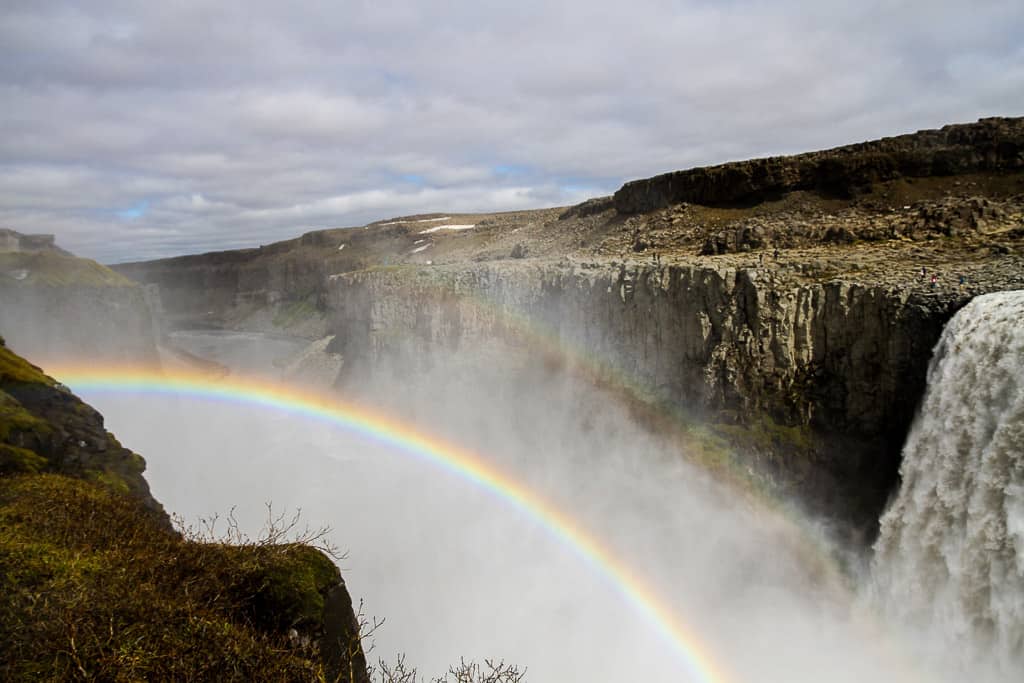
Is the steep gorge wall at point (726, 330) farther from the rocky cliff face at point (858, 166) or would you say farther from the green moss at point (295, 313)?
the green moss at point (295, 313)

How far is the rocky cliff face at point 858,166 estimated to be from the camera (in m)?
29.0

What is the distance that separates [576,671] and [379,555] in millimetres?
12375

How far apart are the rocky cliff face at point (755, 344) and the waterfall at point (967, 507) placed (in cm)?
200

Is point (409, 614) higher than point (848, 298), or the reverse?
point (848, 298)

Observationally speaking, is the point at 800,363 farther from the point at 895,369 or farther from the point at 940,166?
the point at 940,166

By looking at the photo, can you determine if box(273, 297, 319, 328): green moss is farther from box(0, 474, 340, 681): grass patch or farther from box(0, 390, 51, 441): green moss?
box(0, 474, 340, 681): grass patch

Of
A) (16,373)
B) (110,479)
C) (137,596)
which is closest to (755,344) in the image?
(110,479)

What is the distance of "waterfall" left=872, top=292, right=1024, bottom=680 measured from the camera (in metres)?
14.6

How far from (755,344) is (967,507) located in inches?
398

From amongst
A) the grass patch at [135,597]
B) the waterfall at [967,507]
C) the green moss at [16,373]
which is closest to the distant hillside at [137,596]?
the grass patch at [135,597]

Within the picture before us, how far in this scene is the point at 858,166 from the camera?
32906 mm

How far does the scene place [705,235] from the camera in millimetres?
36062

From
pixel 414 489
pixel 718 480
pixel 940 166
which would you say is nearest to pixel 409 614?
pixel 414 489

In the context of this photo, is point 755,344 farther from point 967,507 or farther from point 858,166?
point 858,166
